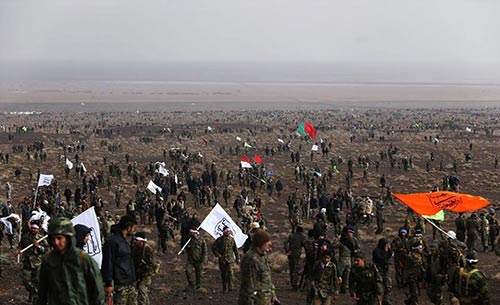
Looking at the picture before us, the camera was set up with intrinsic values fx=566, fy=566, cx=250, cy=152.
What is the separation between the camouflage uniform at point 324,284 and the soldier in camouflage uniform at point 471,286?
2.14 m

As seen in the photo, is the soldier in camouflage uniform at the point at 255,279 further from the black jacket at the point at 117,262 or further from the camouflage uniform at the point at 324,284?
the camouflage uniform at the point at 324,284

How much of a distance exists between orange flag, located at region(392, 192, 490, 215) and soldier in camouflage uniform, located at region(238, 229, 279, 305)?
348 inches

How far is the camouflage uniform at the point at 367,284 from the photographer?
957 centimetres

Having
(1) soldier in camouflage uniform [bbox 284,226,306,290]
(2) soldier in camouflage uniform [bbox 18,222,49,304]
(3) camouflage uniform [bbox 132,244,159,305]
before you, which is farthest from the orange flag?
(2) soldier in camouflage uniform [bbox 18,222,49,304]

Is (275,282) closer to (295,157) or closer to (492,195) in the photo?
(492,195)

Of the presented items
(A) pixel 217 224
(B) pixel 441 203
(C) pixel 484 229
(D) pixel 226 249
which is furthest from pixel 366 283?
(C) pixel 484 229

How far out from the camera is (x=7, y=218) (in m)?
17.6

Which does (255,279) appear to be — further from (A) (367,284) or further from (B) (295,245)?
(B) (295,245)

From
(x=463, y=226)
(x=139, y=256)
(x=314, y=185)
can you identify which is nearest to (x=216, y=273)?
(x=139, y=256)

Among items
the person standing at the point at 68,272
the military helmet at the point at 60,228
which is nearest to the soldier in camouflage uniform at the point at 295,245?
the person standing at the point at 68,272

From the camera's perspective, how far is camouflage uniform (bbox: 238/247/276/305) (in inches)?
307

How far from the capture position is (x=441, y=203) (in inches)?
631

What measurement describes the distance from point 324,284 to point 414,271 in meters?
2.80

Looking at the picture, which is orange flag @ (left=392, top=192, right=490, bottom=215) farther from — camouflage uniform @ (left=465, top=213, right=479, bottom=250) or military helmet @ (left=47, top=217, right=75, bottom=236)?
military helmet @ (left=47, top=217, right=75, bottom=236)
